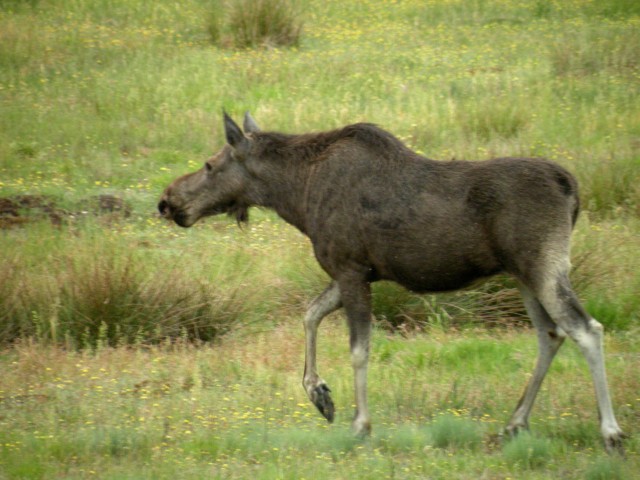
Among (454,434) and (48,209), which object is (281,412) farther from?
(48,209)

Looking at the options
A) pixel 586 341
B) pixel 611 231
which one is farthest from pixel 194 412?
pixel 611 231

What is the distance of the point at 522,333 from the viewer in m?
10.2

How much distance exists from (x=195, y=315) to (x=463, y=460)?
3.88m

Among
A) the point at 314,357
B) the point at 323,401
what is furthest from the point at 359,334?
the point at 323,401

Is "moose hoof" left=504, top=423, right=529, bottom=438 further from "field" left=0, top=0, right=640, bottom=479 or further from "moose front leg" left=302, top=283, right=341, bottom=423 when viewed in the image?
"moose front leg" left=302, top=283, right=341, bottom=423

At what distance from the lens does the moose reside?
7289mm

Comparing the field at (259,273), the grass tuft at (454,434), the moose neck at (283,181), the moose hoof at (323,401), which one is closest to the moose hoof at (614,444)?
the field at (259,273)

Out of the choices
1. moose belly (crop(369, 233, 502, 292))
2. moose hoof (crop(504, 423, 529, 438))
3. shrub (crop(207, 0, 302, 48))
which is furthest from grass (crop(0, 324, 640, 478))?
shrub (crop(207, 0, 302, 48))

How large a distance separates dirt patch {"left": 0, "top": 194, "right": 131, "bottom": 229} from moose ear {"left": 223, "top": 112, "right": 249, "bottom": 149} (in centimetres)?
479

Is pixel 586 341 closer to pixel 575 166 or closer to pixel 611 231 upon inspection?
pixel 611 231

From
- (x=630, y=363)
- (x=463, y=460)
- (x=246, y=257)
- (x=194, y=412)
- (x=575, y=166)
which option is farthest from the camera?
(x=575, y=166)

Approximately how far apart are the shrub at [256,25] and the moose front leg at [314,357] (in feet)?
42.1

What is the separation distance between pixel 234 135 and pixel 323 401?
2.29 m

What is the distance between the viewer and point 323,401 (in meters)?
7.99
